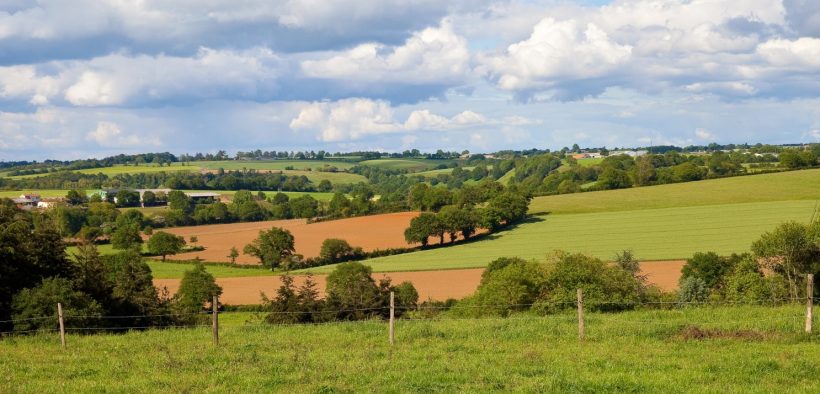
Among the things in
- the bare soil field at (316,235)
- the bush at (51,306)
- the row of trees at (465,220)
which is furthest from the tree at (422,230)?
the bush at (51,306)

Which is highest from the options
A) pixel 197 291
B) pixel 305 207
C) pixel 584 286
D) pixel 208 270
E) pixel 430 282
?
pixel 305 207

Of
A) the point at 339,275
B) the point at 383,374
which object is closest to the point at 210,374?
the point at 383,374

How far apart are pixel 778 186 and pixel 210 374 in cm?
11629

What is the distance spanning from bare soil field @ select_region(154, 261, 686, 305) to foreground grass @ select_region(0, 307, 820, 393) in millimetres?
38215

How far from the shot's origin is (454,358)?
1734cm

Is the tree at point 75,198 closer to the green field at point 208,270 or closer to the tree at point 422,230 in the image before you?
the green field at point 208,270

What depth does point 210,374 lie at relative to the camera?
15.9m

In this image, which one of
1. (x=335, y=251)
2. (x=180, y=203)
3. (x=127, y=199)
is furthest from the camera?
(x=127, y=199)

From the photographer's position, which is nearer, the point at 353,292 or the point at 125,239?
the point at 353,292

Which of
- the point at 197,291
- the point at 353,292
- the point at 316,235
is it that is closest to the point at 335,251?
the point at 316,235

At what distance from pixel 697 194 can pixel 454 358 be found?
109 meters

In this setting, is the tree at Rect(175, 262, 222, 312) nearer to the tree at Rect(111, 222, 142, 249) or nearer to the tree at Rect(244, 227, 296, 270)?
the tree at Rect(244, 227, 296, 270)

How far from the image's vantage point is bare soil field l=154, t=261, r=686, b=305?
6248cm

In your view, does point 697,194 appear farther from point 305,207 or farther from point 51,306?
point 51,306
